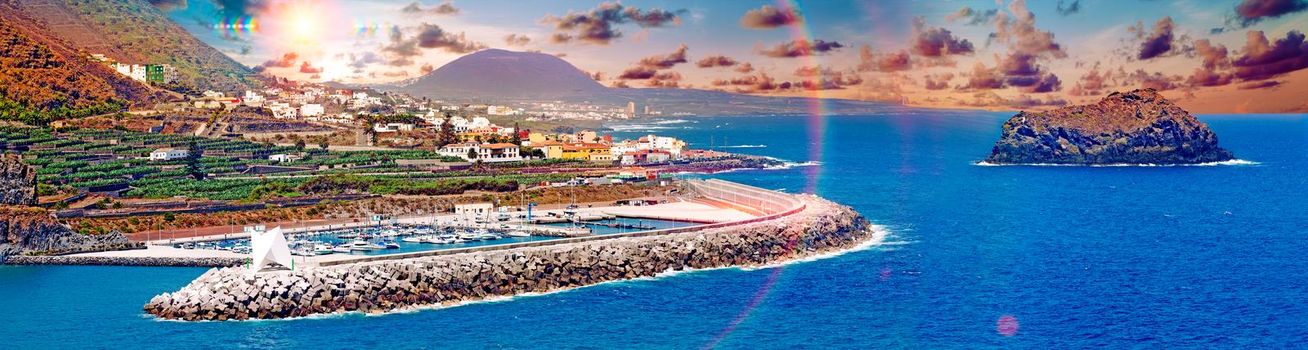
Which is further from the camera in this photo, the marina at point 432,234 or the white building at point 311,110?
the white building at point 311,110

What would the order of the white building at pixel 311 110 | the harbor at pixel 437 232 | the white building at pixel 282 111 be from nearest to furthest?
the harbor at pixel 437 232, the white building at pixel 282 111, the white building at pixel 311 110

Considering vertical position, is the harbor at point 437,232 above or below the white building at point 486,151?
below

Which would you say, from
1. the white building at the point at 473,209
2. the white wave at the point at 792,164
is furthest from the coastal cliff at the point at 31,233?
the white wave at the point at 792,164

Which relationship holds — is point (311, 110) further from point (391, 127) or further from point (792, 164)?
point (792, 164)

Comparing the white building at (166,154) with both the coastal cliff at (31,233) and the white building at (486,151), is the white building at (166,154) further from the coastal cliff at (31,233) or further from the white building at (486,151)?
the coastal cliff at (31,233)

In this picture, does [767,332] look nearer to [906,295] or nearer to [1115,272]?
[906,295]

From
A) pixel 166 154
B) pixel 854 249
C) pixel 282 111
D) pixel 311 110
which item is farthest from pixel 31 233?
pixel 311 110

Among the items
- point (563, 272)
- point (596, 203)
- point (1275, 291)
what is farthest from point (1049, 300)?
point (596, 203)
